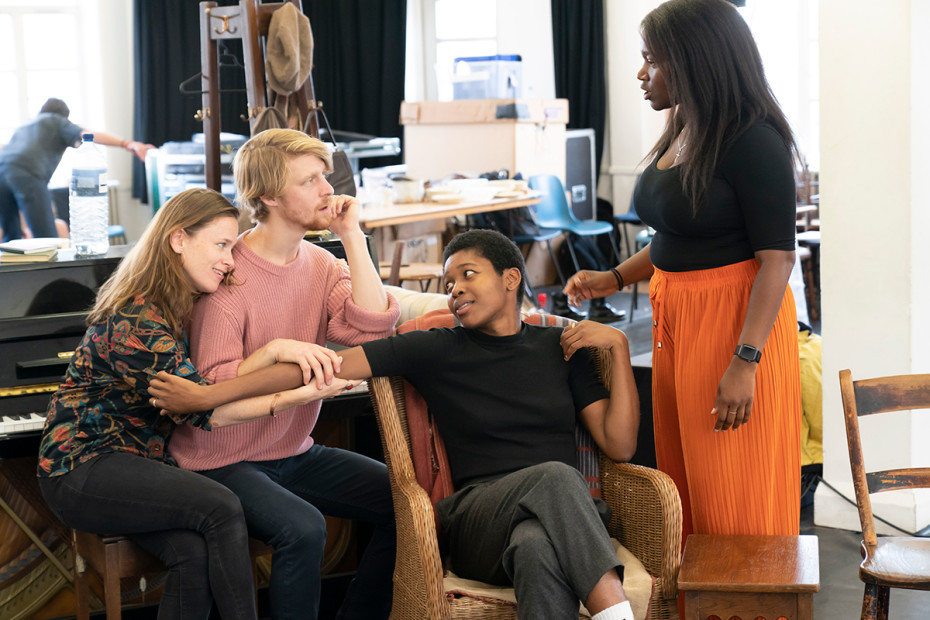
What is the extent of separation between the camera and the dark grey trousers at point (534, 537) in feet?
5.88

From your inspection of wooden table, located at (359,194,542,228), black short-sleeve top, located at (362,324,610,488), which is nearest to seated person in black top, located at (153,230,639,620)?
black short-sleeve top, located at (362,324,610,488)

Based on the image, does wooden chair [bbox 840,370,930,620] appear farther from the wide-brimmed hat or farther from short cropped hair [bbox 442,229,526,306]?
the wide-brimmed hat

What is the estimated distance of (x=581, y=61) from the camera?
8367 millimetres

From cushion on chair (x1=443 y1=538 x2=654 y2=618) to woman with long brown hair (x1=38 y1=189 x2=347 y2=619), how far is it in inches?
16.2

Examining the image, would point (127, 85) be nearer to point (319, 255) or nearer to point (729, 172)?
point (319, 255)

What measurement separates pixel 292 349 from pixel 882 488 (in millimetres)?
1273

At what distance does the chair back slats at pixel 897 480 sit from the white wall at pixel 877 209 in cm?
91

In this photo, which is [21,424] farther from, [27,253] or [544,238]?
[544,238]

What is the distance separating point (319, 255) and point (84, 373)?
58 centimetres

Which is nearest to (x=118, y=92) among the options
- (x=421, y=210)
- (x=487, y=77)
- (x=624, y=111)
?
(x=487, y=77)

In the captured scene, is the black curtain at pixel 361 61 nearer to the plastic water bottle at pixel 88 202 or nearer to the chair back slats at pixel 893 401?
the plastic water bottle at pixel 88 202

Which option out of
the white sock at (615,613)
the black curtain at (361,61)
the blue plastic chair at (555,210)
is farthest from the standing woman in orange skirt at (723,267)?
the black curtain at (361,61)

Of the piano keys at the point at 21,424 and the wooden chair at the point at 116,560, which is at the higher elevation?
the piano keys at the point at 21,424

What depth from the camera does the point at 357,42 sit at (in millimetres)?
8414
